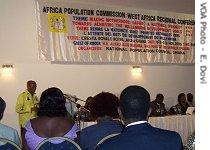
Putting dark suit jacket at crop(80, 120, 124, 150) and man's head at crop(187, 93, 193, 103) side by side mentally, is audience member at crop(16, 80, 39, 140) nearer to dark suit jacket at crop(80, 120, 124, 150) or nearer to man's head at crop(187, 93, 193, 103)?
dark suit jacket at crop(80, 120, 124, 150)

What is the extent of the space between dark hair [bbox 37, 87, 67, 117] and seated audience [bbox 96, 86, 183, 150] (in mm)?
1173

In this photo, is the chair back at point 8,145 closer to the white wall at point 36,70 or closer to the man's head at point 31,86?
the man's head at point 31,86

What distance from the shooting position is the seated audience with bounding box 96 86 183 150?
6.39ft

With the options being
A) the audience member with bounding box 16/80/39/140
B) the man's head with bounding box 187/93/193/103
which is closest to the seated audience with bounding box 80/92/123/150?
the audience member with bounding box 16/80/39/140

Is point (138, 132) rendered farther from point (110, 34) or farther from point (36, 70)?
point (110, 34)

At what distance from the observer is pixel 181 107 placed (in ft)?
27.7

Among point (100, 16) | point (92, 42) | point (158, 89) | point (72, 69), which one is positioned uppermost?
point (100, 16)

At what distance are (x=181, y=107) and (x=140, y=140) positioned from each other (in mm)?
Result: 6672

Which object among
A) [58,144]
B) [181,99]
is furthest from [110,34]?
[58,144]

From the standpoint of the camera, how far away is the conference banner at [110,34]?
24.0 ft

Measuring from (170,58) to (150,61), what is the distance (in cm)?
67

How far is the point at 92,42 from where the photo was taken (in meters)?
7.89
